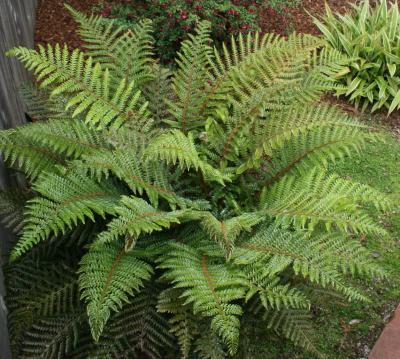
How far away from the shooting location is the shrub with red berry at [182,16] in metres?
4.27

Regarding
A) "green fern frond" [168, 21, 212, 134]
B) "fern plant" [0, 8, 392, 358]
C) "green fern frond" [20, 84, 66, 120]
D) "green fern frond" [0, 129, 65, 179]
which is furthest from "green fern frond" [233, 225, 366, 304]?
"green fern frond" [20, 84, 66, 120]

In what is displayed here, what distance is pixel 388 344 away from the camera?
8.98ft

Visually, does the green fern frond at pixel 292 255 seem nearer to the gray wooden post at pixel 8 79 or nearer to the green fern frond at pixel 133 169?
the green fern frond at pixel 133 169

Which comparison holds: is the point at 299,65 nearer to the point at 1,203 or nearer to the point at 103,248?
the point at 103,248

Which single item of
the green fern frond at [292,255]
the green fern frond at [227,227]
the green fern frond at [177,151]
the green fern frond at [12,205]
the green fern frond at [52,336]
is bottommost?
the green fern frond at [52,336]

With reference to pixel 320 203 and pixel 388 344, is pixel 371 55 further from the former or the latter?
Answer: pixel 388 344

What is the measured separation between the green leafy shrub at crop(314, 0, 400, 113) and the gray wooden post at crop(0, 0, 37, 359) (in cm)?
251

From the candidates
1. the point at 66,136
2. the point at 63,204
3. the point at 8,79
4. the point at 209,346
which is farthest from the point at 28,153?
the point at 209,346

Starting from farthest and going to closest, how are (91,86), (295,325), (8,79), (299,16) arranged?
(299,16) < (8,79) < (91,86) < (295,325)

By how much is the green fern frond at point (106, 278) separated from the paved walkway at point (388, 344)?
1.24 meters

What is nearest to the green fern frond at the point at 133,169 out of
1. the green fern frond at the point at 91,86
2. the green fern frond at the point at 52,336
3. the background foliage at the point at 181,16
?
the green fern frond at the point at 91,86

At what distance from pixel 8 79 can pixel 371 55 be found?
10.2ft

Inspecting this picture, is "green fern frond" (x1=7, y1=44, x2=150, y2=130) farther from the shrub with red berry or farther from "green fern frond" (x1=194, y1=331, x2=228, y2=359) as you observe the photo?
the shrub with red berry

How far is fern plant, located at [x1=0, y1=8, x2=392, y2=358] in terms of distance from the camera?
2426mm
